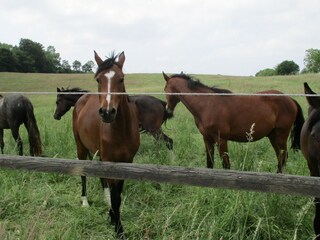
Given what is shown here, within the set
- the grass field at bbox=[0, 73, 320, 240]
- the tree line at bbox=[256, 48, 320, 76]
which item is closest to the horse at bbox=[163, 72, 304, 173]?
the grass field at bbox=[0, 73, 320, 240]

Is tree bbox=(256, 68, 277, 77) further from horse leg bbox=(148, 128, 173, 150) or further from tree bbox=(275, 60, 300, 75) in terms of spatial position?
horse leg bbox=(148, 128, 173, 150)

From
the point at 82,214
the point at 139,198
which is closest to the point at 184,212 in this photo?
the point at 139,198

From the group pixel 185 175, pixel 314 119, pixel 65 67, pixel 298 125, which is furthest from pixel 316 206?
pixel 65 67

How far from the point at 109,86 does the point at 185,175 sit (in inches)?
54.0

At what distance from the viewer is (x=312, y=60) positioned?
66875mm

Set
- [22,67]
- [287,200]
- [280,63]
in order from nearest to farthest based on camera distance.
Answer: [287,200] → [22,67] → [280,63]

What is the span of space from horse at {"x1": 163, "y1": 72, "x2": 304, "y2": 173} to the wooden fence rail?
2.96 m

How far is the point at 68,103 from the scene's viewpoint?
8859 mm

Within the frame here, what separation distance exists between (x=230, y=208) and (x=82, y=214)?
1.87 metres

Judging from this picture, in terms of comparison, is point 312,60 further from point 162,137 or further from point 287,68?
point 162,137

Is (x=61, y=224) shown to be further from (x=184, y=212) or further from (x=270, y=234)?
(x=270, y=234)

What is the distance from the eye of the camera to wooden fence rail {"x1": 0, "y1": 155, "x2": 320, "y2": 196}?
2.13m

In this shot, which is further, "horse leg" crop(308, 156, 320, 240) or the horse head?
the horse head

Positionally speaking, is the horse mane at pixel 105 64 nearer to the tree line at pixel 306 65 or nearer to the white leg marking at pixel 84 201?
the white leg marking at pixel 84 201
